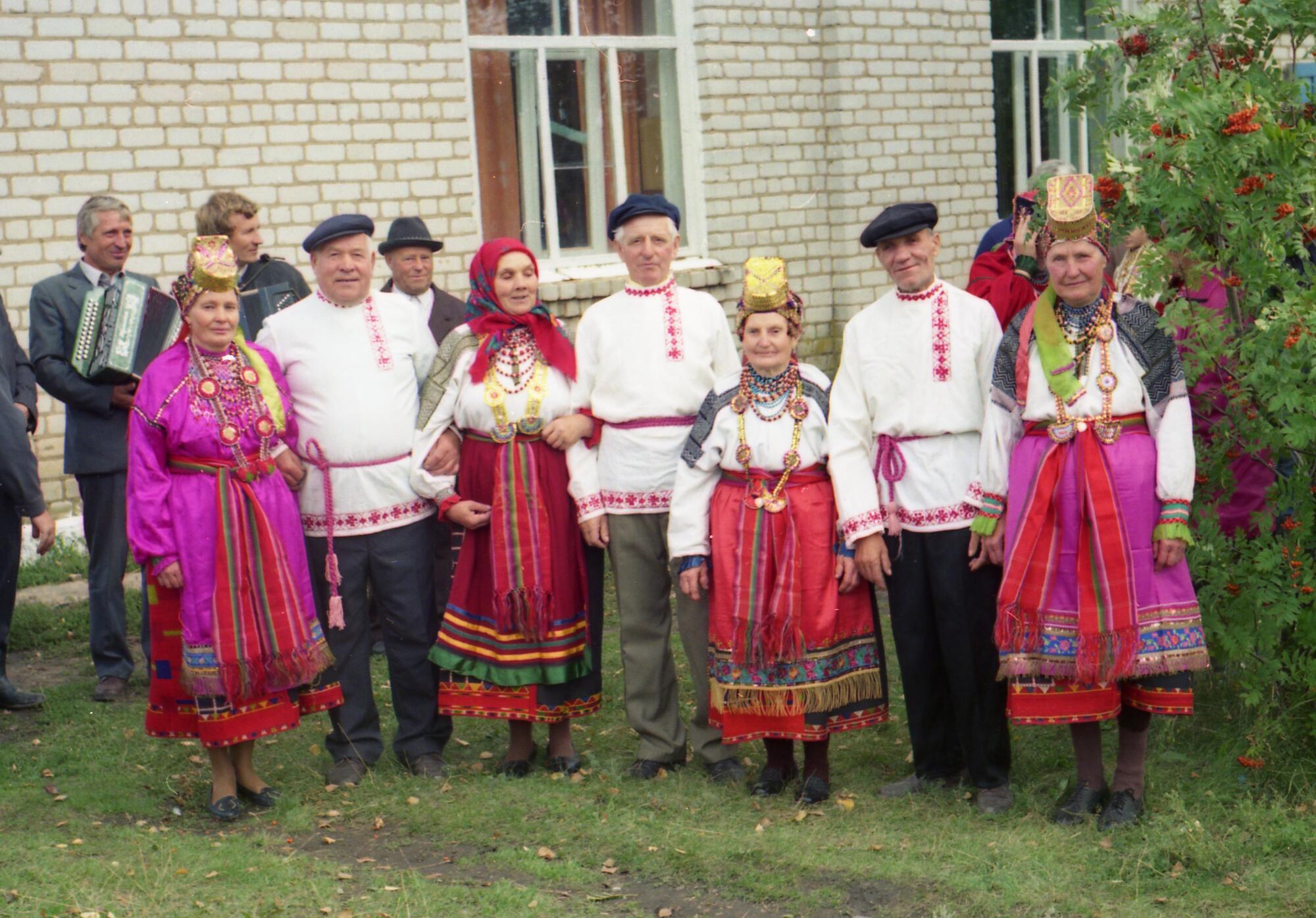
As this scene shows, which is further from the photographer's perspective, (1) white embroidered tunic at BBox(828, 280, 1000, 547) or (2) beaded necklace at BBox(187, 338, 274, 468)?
(2) beaded necklace at BBox(187, 338, 274, 468)

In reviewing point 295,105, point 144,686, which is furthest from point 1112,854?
point 295,105

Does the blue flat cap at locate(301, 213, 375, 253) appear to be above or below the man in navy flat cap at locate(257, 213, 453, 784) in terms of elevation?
above

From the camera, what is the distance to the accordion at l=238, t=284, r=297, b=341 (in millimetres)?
6535

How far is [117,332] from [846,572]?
3.34 meters

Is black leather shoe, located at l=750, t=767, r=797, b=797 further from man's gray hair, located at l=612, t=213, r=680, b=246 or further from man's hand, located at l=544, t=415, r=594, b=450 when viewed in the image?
man's gray hair, located at l=612, t=213, r=680, b=246

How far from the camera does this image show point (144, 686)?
6746 mm

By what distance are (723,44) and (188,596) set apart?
257 inches

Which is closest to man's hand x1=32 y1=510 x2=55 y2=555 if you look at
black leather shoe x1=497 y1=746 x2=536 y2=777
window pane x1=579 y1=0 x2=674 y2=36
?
black leather shoe x1=497 y1=746 x2=536 y2=777

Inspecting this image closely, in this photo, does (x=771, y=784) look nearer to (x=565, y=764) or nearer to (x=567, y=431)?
(x=565, y=764)

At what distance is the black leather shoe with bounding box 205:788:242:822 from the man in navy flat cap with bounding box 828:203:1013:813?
2.23m

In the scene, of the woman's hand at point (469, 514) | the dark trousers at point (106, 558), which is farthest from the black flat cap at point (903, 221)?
the dark trousers at point (106, 558)

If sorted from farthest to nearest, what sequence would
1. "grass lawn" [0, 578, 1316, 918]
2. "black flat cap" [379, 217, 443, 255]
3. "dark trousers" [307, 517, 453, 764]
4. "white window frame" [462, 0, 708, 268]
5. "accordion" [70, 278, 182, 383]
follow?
1. "white window frame" [462, 0, 708, 268]
2. "black flat cap" [379, 217, 443, 255]
3. "accordion" [70, 278, 182, 383]
4. "dark trousers" [307, 517, 453, 764]
5. "grass lawn" [0, 578, 1316, 918]

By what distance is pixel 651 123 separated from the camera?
10.2m

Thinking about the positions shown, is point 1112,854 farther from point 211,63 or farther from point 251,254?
point 211,63
